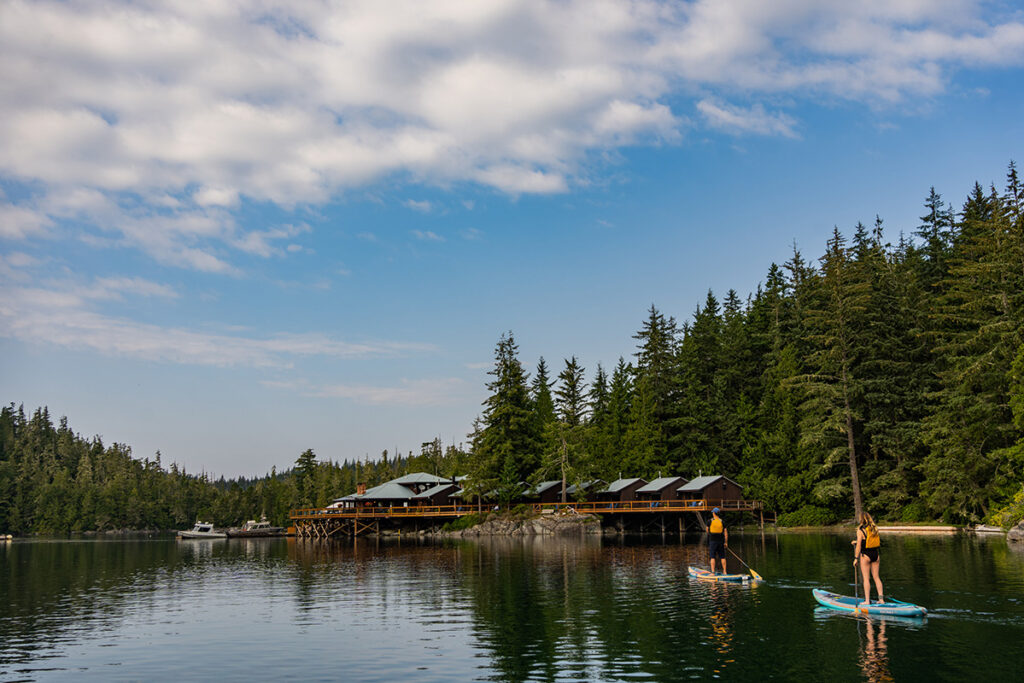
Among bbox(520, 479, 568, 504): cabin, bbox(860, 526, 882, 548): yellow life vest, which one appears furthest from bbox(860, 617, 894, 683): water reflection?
bbox(520, 479, 568, 504): cabin

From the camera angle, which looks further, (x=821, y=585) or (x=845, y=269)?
(x=845, y=269)

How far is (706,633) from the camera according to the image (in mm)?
19531

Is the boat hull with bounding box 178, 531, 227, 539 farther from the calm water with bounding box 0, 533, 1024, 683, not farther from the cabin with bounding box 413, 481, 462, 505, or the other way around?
the calm water with bounding box 0, 533, 1024, 683

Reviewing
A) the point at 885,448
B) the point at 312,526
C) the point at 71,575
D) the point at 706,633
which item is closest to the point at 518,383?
the point at 312,526

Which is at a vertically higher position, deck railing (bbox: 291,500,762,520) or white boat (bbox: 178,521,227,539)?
deck railing (bbox: 291,500,762,520)

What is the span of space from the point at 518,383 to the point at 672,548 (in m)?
38.1

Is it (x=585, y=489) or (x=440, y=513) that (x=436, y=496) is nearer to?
(x=440, y=513)

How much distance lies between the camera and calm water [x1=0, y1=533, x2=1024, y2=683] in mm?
16406

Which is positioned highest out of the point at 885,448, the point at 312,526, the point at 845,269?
the point at 845,269

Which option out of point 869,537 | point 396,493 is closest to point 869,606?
point 869,537

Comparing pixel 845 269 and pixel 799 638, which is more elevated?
pixel 845 269

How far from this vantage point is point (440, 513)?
83500 mm

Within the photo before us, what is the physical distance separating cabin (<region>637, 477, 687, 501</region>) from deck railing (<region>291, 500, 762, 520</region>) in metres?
1.76

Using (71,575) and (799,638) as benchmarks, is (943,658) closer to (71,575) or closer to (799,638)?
(799,638)
